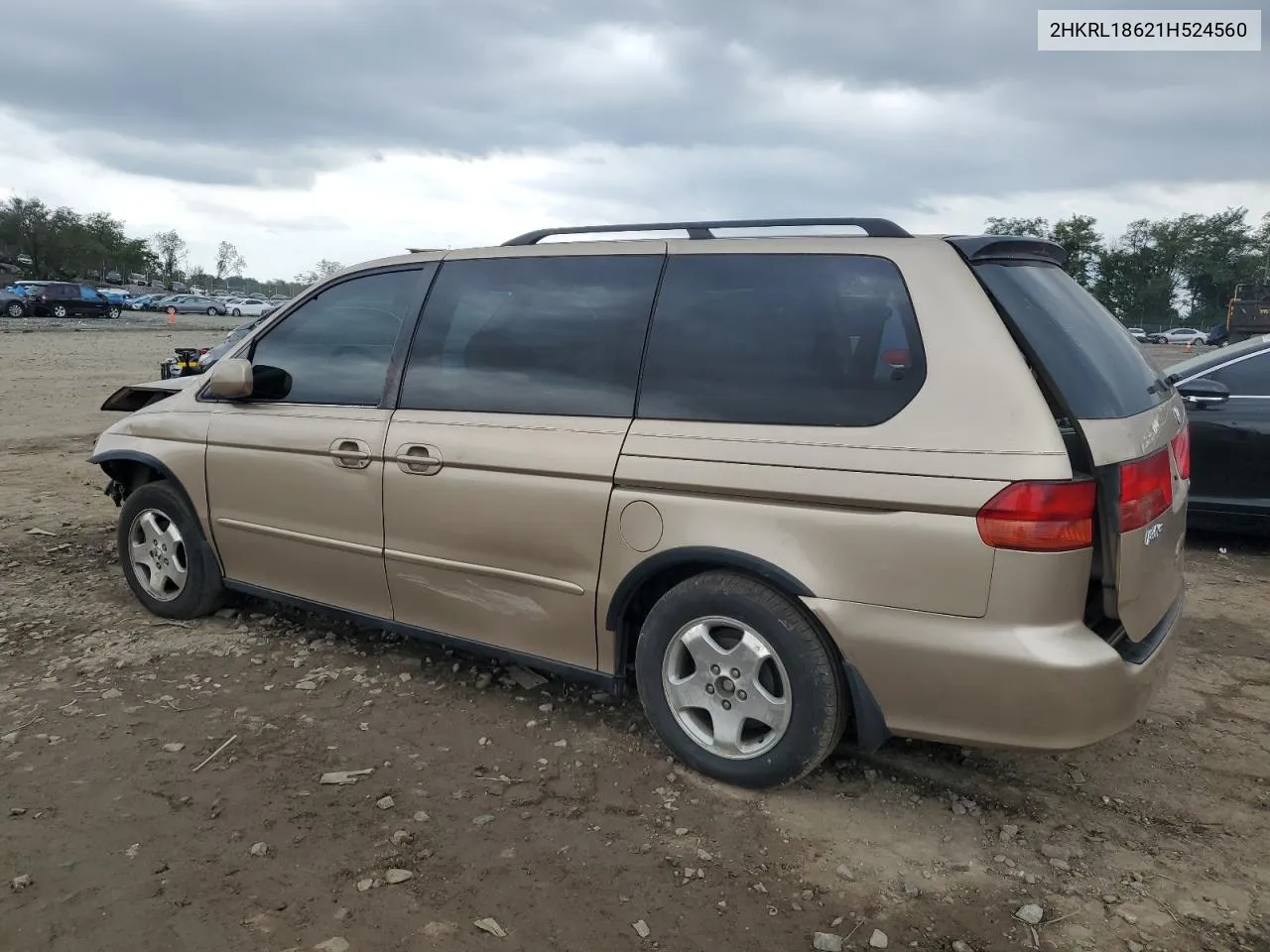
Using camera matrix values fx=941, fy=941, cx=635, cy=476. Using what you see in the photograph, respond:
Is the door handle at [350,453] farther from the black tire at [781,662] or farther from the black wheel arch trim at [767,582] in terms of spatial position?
the black tire at [781,662]

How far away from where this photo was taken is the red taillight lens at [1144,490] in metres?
2.62

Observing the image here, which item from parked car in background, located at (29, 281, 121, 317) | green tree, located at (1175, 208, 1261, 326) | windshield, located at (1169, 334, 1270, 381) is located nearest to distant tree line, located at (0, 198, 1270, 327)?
green tree, located at (1175, 208, 1261, 326)

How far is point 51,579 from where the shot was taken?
17.0 ft

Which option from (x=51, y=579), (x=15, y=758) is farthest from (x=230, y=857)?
(x=51, y=579)

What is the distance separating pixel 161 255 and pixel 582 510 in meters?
124

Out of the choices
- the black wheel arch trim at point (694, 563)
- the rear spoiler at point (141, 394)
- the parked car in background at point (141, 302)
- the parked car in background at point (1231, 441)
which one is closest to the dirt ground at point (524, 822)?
the black wheel arch trim at point (694, 563)

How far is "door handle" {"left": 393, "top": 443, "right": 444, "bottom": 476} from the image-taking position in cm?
353

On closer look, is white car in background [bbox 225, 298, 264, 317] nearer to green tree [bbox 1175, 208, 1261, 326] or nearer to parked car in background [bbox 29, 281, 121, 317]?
parked car in background [bbox 29, 281, 121, 317]

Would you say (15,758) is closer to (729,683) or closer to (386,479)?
(386,479)

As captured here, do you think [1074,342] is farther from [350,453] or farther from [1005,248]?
[350,453]

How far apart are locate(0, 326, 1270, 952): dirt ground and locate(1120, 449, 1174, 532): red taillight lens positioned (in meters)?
1.00

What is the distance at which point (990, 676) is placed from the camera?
→ 260 cm

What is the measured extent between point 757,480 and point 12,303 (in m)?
45.9

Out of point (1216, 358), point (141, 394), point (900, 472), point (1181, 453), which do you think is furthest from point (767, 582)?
point (1216, 358)
